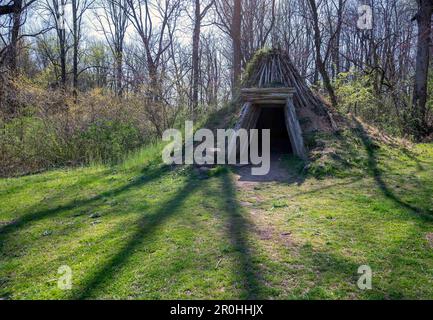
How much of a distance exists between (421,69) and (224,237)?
11.5 metres

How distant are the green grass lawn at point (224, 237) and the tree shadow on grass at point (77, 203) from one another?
0.03 m

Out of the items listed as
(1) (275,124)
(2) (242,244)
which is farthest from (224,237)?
(1) (275,124)

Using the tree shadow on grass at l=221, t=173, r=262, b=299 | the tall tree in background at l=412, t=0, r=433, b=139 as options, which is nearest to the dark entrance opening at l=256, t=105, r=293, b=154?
the tree shadow on grass at l=221, t=173, r=262, b=299

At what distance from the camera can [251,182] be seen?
6445 millimetres

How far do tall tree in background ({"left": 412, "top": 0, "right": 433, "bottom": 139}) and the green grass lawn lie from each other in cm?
596

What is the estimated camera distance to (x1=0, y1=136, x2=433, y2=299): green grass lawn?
297 centimetres

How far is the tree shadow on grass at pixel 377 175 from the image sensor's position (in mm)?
4513

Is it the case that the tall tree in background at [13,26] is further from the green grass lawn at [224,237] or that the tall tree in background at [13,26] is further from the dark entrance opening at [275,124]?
the dark entrance opening at [275,124]

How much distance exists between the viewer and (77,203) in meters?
5.89

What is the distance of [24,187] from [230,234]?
528cm

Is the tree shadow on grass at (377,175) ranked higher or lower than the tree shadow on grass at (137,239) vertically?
higher

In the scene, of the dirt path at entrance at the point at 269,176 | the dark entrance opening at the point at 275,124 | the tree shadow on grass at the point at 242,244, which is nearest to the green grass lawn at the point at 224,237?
the tree shadow on grass at the point at 242,244
